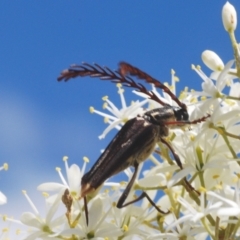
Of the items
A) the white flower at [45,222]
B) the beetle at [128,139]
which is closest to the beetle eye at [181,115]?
the beetle at [128,139]

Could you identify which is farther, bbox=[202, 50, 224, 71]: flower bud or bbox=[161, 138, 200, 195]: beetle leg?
bbox=[202, 50, 224, 71]: flower bud

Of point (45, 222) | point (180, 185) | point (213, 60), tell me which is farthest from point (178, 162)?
point (45, 222)

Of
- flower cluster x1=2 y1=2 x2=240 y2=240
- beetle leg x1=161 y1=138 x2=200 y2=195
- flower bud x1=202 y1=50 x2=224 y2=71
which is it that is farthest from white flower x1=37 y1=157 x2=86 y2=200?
flower bud x1=202 y1=50 x2=224 y2=71

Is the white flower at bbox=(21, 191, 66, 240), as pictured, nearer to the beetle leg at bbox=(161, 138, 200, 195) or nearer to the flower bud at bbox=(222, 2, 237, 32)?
the beetle leg at bbox=(161, 138, 200, 195)

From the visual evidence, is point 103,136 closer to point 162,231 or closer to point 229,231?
point 162,231

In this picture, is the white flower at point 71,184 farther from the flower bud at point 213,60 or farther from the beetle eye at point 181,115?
the flower bud at point 213,60

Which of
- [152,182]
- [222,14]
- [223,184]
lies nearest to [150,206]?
[152,182]
